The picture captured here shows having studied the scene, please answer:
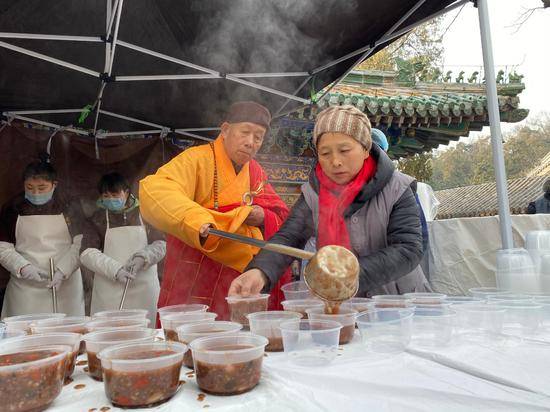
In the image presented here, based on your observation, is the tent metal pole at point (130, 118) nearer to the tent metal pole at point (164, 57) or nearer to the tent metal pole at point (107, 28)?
the tent metal pole at point (107, 28)

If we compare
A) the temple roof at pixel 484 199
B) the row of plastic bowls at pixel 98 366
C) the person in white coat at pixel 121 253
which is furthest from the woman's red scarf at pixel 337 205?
the temple roof at pixel 484 199

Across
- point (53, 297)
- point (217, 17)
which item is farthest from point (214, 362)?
point (53, 297)

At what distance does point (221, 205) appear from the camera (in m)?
2.61

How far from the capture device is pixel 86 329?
1.48m

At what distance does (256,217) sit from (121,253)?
2047 millimetres

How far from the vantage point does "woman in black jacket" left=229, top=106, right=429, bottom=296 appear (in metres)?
2.07

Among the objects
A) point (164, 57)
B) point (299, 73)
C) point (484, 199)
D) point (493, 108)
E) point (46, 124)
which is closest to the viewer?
point (493, 108)

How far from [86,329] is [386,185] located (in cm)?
159

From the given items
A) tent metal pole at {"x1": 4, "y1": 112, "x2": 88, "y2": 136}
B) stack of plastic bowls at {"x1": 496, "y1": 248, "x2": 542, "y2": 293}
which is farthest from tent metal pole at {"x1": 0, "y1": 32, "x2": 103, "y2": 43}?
stack of plastic bowls at {"x1": 496, "y1": 248, "x2": 542, "y2": 293}

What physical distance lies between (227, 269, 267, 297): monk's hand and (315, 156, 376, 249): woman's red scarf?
0.44 meters

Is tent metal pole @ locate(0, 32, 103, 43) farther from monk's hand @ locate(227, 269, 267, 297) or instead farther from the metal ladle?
the metal ladle

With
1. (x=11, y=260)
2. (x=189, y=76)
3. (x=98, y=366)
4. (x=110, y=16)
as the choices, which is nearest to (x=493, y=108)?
(x=189, y=76)

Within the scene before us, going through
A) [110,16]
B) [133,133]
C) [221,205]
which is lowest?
[221,205]

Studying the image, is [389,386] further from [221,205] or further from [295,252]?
[221,205]
